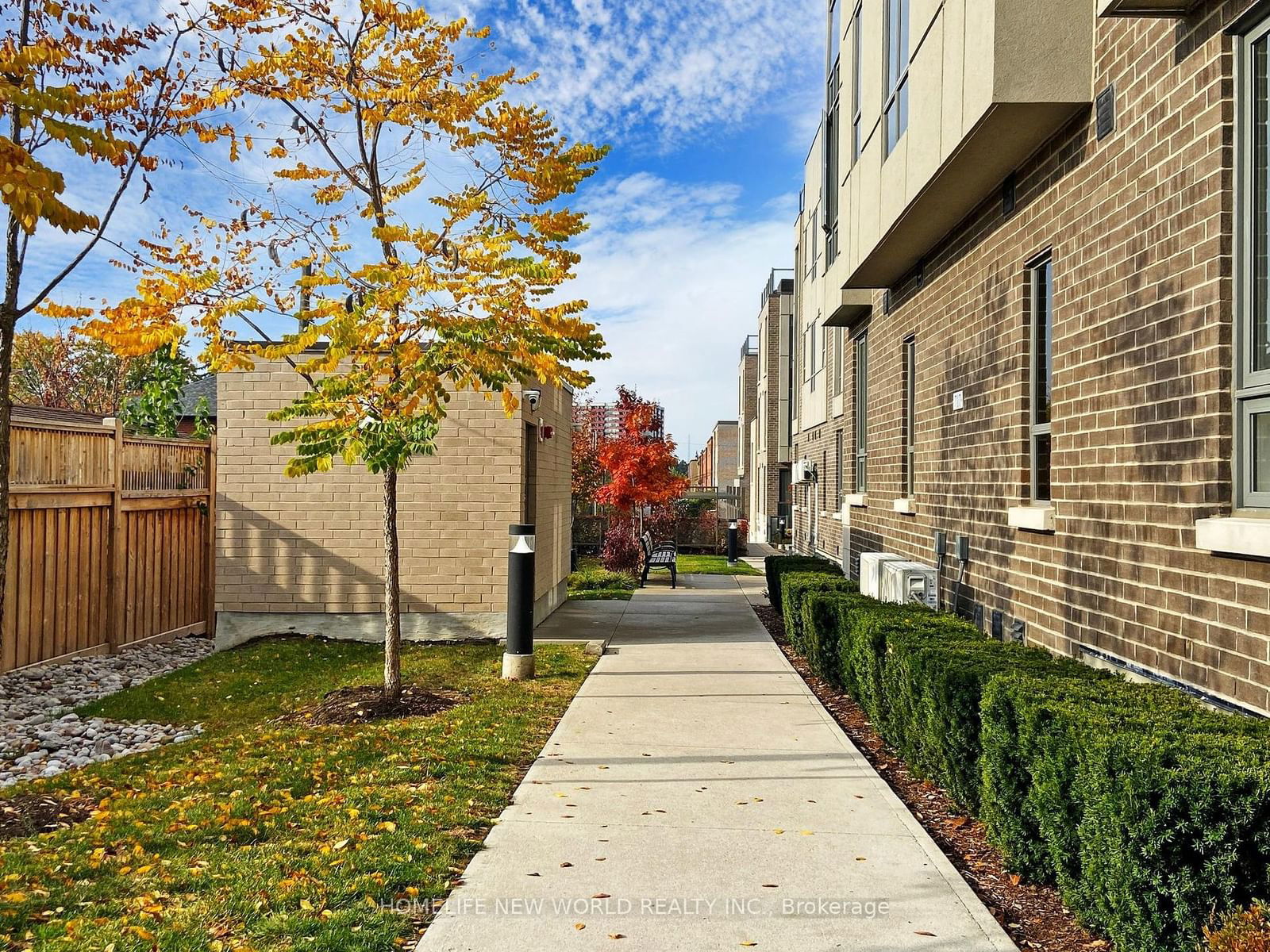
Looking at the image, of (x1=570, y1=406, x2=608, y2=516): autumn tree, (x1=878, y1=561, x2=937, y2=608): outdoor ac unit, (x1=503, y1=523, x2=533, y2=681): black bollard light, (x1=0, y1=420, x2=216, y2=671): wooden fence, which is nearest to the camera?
(x1=878, y1=561, x2=937, y2=608): outdoor ac unit

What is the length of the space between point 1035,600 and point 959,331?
2.86 metres

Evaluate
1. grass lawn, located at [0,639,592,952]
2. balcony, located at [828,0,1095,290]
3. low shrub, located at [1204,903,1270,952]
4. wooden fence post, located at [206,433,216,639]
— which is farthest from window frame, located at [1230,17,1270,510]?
wooden fence post, located at [206,433,216,639]

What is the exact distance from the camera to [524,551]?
8867 mm

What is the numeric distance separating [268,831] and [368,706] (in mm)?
2979

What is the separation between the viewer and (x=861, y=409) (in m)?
14.0

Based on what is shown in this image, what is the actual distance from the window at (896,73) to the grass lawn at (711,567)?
1359 centimetres

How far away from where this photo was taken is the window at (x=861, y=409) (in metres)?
13.2

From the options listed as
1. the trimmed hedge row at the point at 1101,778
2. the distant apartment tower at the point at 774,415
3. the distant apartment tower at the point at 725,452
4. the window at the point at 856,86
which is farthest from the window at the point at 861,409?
the distant apartment tower at the point at 725,452

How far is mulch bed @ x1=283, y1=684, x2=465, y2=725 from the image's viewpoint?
293 inches

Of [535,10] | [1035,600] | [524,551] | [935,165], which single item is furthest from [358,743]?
[535,10]

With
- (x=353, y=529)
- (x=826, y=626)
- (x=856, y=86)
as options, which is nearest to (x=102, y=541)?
(x=353, y=529)

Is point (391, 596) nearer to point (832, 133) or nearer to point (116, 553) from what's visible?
point (116, 553)

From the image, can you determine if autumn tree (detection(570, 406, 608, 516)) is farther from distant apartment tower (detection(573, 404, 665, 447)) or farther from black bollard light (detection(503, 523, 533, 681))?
black bollard light (detection(503, 523, 533, 681))

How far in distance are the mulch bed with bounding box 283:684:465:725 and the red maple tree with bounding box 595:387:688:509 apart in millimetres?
12886
